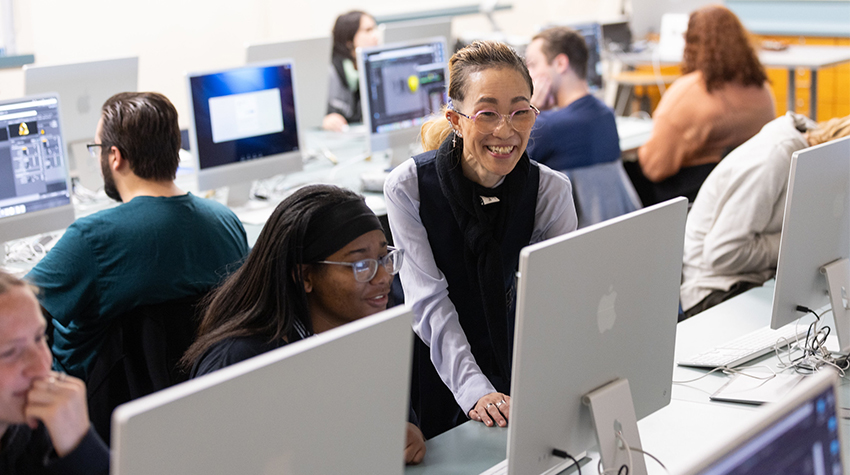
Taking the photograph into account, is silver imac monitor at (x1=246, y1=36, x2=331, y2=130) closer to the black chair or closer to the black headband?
the black chair

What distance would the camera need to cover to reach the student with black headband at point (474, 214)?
1694 mm

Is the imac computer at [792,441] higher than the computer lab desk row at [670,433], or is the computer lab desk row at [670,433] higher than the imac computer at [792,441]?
the imac computer at [792,441]

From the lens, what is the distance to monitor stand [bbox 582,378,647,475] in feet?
4.11

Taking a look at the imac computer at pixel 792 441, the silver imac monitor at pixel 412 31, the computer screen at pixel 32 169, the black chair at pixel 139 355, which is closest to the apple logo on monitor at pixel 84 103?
the computer screen at pixel 32 169

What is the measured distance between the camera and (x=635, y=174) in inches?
160

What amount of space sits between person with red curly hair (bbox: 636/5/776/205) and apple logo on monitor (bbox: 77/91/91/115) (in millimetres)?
2368

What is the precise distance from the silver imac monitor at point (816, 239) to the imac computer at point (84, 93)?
245cm

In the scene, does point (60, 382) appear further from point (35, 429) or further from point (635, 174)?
point (635, 174)

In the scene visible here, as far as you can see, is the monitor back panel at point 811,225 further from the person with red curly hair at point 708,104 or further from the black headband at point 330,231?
the person with red curly hair at point 708,104

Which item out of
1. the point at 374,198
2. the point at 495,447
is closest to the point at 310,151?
the point at 374,198

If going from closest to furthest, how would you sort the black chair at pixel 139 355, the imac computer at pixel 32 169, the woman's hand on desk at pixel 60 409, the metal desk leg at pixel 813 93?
the woman's hand on desk at pixel 60 409
the black chair at pixel 139 355
the imac computer at pixel 32 169
the metal desk leg at pixel 813 93

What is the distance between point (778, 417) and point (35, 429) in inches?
37.1

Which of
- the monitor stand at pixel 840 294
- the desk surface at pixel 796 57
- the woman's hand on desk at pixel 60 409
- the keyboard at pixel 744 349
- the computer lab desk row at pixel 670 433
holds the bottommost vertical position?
the computer lab desk row at pixel 670 433

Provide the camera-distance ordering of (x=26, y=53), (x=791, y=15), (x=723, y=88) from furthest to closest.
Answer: (x=791, y=15) < (x=26, y=53) < (x=723, y=88)
